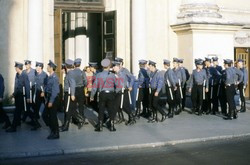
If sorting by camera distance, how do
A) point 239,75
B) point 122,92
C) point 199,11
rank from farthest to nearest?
point 199,11, point 239,75, point 122,92

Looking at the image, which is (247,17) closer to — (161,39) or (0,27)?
(161,39)

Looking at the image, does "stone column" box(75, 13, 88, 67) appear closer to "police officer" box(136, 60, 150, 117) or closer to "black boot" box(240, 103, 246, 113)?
"police officer" box(136, 60, 150, 117)

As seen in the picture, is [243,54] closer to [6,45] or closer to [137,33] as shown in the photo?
[137,33]

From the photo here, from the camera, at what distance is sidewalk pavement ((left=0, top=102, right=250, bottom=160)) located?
9.56 metres

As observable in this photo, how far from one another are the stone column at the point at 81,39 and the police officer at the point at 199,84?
7.34m

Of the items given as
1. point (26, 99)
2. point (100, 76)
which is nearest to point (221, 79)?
point (100, 76)

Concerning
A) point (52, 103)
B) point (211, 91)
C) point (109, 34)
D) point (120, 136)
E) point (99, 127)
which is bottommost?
point (120, 136)

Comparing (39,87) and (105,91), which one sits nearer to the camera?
(105,91)

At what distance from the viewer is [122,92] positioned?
42.0ft

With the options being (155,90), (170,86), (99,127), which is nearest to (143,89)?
(170,86)

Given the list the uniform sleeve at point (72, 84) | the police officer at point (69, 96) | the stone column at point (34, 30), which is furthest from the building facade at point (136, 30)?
the uniform sleeve at point (72, 84)

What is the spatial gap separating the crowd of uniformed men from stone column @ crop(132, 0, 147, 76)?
1.99m

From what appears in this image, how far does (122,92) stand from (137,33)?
5.59m

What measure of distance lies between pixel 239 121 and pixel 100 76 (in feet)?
15.7
